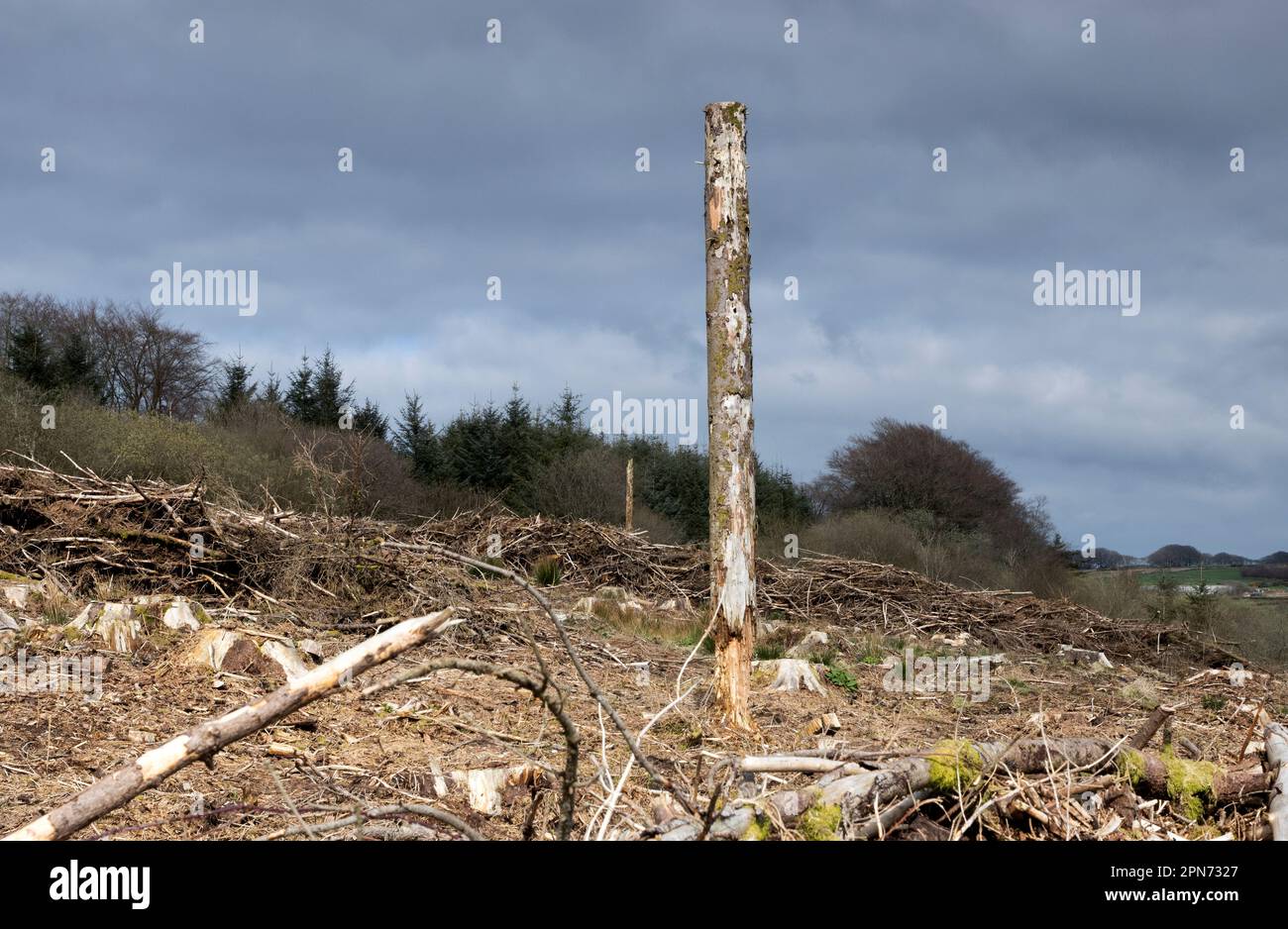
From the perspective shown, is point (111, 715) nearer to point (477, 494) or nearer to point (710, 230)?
point (710, 230)

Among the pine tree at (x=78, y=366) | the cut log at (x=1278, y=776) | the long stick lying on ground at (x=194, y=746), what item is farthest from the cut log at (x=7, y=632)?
the pine tree at (x=78, y=366)

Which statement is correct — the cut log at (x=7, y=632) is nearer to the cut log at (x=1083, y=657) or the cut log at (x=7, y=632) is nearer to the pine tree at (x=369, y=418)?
the cut log at (x=1083, y=657)

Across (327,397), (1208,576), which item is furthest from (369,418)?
(1208,576)

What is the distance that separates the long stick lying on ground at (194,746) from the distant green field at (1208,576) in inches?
808

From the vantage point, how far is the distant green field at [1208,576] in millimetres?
20062

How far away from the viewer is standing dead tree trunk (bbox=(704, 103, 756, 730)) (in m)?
6.44

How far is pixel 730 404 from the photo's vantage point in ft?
21.6

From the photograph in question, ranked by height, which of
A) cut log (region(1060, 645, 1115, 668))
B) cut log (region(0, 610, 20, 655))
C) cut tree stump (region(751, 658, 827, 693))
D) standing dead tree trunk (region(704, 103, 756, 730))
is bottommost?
cut log (region(1060, 645, 1115, 668))

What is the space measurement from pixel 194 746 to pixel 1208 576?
2152 cm

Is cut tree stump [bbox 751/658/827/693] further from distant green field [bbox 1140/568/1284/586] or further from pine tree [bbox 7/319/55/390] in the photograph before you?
pine tree [bbox 7/319/55/390]

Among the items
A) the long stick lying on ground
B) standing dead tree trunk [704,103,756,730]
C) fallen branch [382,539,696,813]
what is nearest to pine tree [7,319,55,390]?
standing dead tree trunk [704,103,756,730]

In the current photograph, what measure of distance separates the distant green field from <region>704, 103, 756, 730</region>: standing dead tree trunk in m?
16.8
